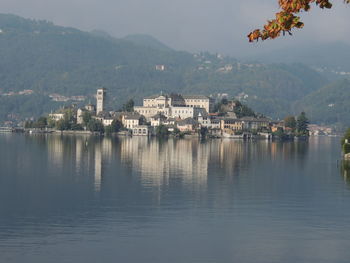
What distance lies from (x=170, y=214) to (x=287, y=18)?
2125cm

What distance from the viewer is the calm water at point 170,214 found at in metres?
26.2

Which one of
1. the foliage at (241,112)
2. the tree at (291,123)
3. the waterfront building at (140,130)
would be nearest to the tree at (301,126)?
the tree at (291,123)

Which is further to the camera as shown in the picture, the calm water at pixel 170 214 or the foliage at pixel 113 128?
the foliage at pixel 113 128

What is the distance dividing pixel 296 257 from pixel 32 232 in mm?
9643

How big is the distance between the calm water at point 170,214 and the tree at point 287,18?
12.9 meters

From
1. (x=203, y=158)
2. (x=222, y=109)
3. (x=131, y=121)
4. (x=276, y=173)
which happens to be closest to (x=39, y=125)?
(x=131, y=121)

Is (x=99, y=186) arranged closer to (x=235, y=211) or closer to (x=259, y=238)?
(x=235, y=211)

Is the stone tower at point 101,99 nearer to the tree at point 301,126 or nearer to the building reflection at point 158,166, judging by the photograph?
the tree at point 301,126

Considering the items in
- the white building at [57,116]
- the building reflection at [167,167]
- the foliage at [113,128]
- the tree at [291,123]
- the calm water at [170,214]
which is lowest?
the calm water at [170,214]

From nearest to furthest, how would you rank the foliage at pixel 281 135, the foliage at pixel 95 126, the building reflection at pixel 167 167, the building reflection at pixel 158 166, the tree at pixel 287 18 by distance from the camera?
the tree at pixel 287 18 → the building reflection at pixel 158 166 → the building reflection at pixel 167 167 → the foliage at pixel 281 135 → the foliage at pixel 95 126

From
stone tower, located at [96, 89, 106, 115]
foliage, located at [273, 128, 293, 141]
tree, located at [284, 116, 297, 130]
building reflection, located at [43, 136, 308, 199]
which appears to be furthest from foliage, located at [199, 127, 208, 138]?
building reflection, located at [43, 136, 308, 199]

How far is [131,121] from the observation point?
14850 cm

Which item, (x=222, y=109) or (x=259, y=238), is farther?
(x=222, y=109)

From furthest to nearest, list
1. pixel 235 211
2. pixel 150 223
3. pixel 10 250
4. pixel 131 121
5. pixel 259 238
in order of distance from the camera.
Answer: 1. pixel 131 121
2. pixel 235 211
3. pixel 150 223
4. pixel 259 238
5. pixel 10 250
